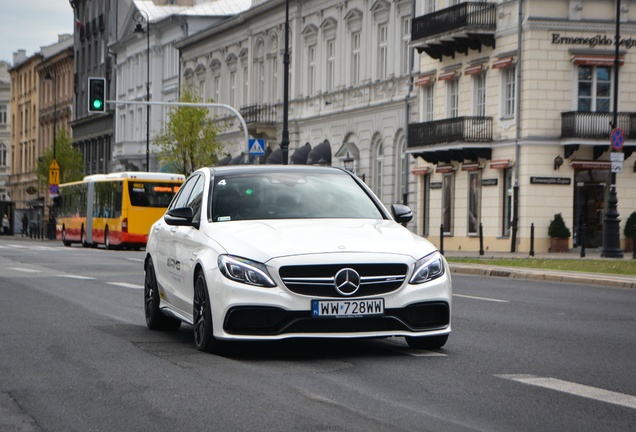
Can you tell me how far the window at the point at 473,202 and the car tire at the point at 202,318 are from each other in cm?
3833

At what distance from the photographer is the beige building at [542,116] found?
45.9 metres

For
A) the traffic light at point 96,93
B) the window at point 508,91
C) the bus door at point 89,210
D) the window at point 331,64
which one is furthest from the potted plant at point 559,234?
the bus door at point 89,210

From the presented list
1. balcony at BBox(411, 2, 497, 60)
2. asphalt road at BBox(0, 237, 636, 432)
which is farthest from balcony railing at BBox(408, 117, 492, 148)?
asphalt road at BBox(0, 237, 636, 432)

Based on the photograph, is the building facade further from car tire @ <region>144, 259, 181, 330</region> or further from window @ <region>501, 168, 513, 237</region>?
car tire @ <region>144, 259, 181, 330</region>

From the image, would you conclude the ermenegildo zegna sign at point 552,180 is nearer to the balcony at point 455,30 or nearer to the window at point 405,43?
the balcony at point 455,30

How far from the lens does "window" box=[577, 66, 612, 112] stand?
152 feet

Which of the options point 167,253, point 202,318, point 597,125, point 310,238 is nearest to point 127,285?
point 167,253

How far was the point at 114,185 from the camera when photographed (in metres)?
55.0

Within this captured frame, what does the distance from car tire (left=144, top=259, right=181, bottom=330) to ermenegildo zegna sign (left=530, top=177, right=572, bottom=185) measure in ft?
109

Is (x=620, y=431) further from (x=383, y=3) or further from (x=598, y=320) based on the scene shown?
(x=383, y=3)

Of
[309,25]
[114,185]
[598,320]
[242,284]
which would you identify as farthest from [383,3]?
[242,284]

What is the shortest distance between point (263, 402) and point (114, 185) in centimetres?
4733

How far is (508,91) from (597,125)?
375 centimetres

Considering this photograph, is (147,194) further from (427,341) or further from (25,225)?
(25,225)
